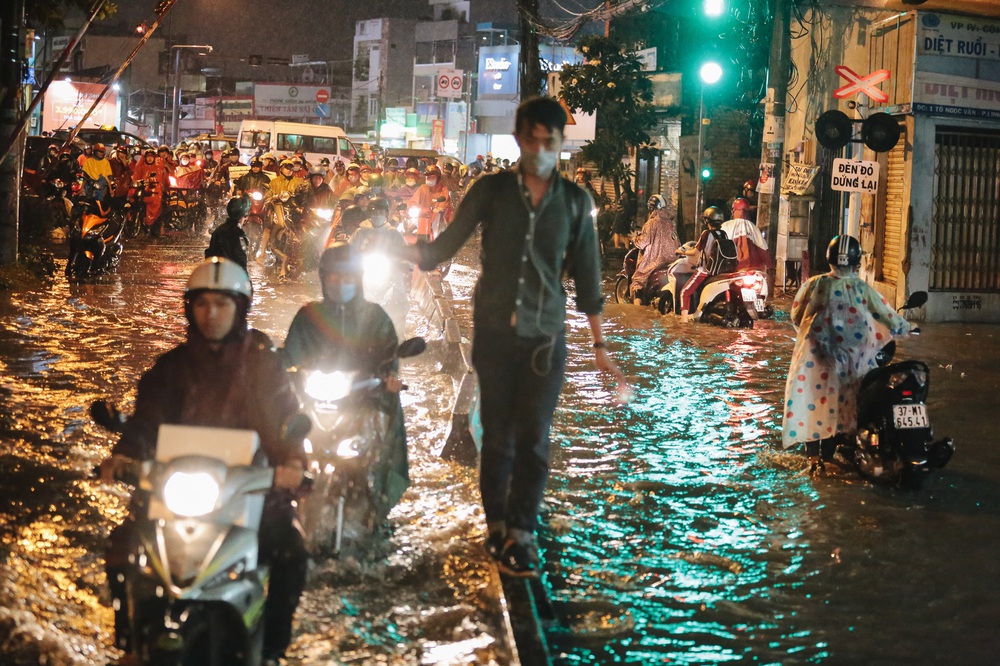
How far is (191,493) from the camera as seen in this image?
12.0ft

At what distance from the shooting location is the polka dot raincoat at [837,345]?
7.82 metres

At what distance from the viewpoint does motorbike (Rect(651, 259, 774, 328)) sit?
50.9 feet

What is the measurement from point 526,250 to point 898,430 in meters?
3.23

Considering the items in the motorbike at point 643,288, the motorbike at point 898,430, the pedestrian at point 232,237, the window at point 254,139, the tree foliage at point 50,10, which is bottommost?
the motorbike at point 898,430

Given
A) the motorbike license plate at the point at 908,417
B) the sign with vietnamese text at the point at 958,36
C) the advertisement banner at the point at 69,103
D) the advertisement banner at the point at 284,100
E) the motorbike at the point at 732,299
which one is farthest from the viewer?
the advertisement banner at the point at 284,100

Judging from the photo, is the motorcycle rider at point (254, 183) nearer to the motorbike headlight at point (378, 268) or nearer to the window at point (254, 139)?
the motorbike headlight at point (378, 268)

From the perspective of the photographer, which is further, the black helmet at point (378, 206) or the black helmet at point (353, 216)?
the black helmet at point (378, 206)

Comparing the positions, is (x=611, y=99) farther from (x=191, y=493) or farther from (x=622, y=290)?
(x=191, y=493)

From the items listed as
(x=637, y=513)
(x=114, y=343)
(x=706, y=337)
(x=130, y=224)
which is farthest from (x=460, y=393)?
(x=130, y=224)

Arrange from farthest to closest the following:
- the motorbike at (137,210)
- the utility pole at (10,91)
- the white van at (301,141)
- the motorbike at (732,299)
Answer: the white van at (301,141) → the motorbike at (137,210) → the utility pole at (10,91) → the motorbike at (732,299)

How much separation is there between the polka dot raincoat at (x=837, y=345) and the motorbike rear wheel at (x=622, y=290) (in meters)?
10.5

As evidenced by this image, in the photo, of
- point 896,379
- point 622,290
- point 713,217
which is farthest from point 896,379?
point 622,290

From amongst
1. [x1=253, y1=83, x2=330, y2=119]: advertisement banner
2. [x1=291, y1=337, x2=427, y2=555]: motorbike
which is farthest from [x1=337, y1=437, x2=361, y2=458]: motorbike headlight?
[x1=253, y1=83, x2=330, y2=119]: advertisement banner

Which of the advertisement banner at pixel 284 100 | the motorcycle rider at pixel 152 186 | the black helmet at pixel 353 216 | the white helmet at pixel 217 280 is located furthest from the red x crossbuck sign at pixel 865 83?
the advertisement banner at pixel 284 100
